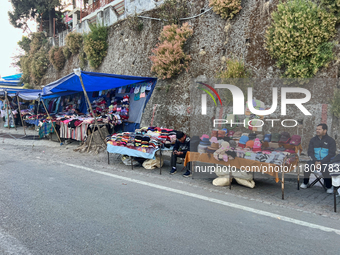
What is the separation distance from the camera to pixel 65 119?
11.7m

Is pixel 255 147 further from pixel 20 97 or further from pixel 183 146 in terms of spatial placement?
pixel 20 97

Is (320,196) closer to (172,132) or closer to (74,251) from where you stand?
(172,132)

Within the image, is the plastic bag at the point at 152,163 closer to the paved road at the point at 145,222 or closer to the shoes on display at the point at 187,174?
the shoes on display at the point at 187,174

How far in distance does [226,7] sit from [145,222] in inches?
379

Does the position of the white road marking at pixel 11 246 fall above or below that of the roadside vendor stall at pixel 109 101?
below

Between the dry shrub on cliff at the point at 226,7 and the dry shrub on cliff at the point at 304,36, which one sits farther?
the dry shrub on cliff at the point at 226,7

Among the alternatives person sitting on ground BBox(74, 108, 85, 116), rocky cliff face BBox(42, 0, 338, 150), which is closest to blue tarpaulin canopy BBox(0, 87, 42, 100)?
person sitting on ground BBox(74, 108, 85, 116)

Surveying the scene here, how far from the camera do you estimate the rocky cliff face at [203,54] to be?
9414mm

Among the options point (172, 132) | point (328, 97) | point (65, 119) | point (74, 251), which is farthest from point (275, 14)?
point (65, 119)

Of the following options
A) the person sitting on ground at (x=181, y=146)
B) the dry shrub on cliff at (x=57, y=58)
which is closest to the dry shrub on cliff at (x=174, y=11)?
the person sitting on ground at (x=181, y=146)

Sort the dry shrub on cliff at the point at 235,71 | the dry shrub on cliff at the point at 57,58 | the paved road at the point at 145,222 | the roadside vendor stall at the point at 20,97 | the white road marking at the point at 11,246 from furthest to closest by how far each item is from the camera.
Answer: the dry shrub on cliff at the point at 57,58 < the roadside vendor stall at the point at 20,97 < the dry shrub on cliff at the point at 235,71 < the paved road at the point at 145,222 < the white road marking at the point at 11,246

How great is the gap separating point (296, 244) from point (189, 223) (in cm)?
145

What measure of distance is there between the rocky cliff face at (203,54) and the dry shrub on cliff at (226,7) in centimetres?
22

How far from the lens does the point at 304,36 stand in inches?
299
